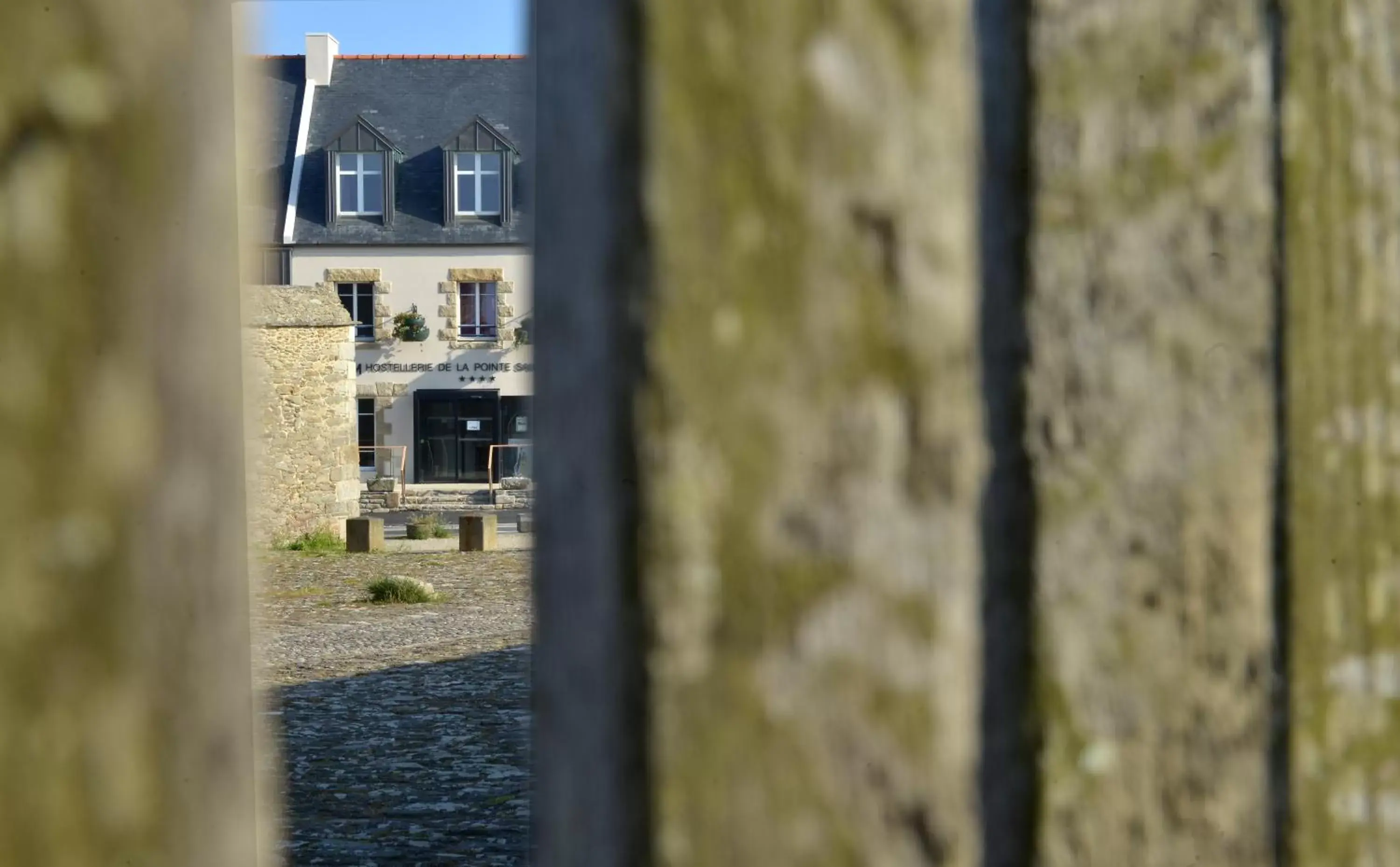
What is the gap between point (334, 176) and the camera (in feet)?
98.2

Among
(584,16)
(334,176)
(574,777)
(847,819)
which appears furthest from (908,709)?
(334,176)

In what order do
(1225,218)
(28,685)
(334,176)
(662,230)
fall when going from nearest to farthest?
(28,685) → (662,230) → (1225,218) → (334,176)

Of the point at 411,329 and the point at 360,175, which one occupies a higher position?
the point at 360,175

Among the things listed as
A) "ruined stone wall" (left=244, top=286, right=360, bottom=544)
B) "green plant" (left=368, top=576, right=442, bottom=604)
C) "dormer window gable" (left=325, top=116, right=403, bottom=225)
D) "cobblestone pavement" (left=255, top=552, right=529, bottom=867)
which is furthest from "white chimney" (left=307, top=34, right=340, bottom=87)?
"green plant" (left=368, top=576, right=442, bottom=604)

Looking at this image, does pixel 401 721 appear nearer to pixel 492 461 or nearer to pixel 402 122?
pixel 492 461

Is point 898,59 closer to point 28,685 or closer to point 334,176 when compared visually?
point 28,685

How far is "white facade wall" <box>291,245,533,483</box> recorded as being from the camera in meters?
29.4

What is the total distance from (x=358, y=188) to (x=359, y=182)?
0.12 meters

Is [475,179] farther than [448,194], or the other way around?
[475,179]

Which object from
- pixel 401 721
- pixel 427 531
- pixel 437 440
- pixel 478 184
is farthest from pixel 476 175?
pixel 401 721

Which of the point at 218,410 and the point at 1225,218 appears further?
the point at 1225,218

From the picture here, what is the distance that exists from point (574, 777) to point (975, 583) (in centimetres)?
23

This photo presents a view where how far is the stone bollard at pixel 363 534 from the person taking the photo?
1767 centimetres

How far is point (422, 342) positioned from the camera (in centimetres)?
2938
